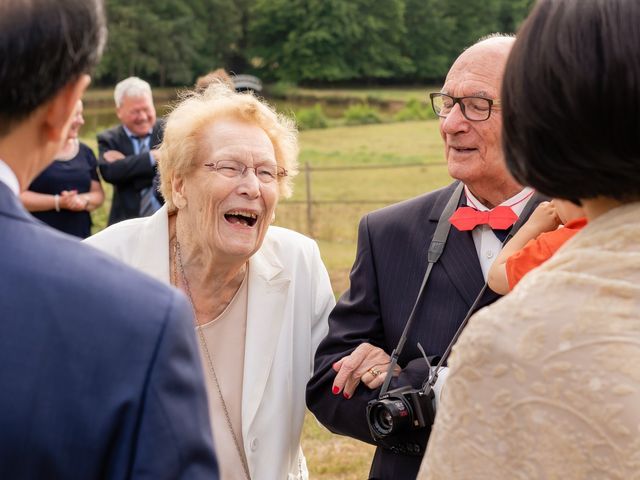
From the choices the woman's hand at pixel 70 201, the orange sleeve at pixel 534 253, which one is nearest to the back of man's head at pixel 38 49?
the orange sleeve at pixel 534 253

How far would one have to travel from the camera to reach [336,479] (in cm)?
581

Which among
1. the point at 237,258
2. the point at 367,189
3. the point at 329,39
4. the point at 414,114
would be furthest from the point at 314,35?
the point at 237,258

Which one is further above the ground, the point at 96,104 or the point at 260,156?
the point at 260,156

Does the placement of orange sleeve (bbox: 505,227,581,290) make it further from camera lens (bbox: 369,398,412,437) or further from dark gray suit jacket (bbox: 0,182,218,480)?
dark gray suit jacket (bbox: 0,182,218,480)

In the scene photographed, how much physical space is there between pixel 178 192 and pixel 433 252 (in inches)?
45.2

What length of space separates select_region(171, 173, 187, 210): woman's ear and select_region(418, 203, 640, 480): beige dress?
2270 millimetres

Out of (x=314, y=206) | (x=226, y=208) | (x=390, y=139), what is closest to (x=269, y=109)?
(x=226, y=208)

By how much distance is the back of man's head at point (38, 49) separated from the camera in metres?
1.38

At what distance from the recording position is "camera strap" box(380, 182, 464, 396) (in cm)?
305

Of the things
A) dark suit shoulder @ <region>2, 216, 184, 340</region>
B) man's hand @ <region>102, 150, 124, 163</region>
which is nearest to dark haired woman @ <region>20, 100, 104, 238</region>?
man's hand @ <region>102, 150, 124, 163</region>

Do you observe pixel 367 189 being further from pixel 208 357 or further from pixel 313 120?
pixel 313 120

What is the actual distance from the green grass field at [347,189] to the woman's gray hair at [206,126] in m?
2.82

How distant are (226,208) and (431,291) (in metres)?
0.93

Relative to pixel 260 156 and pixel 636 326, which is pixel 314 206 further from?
pixel 636 326
